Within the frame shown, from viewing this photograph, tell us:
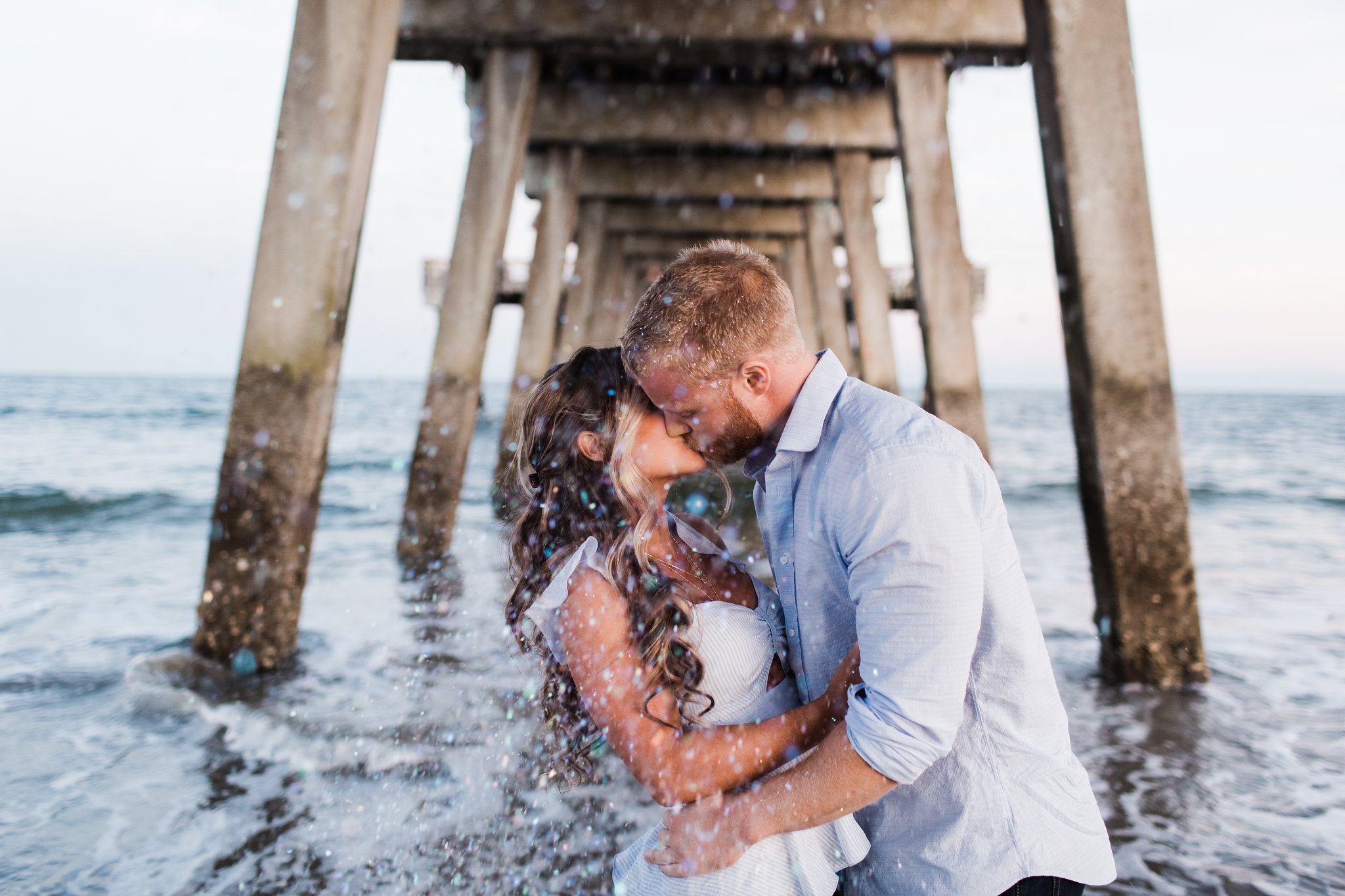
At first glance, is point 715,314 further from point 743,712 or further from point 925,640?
point 743,712

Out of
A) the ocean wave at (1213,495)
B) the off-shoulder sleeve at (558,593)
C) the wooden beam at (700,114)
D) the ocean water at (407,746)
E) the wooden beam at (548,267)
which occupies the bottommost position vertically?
the ocean water at (407,746)

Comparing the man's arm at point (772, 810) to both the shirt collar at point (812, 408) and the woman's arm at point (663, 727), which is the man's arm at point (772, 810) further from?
the shirt collar at point (812, 408)

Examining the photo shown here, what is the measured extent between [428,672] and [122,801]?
1.77 metres

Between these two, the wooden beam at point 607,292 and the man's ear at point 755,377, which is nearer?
the man's ear at point 755,377

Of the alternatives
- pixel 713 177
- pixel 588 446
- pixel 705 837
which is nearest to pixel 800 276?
pixel 713 177

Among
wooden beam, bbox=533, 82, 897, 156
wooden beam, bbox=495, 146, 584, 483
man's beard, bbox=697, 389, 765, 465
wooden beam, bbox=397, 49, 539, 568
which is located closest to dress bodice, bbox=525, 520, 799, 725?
man's beard, bbox=697, 389, 765, 465

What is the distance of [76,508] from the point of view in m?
12.3

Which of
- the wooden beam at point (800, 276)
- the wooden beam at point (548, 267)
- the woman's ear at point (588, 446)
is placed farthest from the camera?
the wooden beam at point (800, 276)

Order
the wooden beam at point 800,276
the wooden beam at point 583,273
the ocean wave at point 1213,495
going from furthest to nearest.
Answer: the wooden beam at point 800,276, the wooden beam at point 583,273, the ocean wave at point 1213,495

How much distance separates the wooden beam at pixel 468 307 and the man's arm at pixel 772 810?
256 inches

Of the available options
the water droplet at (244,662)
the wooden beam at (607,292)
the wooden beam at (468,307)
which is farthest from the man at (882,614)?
the wooden beam at (607,292)

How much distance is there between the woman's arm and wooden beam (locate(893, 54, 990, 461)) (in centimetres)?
616

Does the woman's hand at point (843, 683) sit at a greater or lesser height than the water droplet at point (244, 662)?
greater

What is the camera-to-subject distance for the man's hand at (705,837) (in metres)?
1.56
